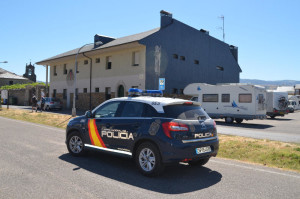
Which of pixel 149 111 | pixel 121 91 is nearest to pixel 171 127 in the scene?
pixel 149 111

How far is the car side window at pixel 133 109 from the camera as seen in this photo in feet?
19.8

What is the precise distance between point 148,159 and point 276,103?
24.4m

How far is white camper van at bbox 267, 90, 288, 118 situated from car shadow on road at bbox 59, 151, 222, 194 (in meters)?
21.9

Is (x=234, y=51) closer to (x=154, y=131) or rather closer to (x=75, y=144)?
(x=75, y=144)

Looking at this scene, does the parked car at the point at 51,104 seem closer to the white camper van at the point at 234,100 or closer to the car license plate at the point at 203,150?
the white camper van at the point at 234,100

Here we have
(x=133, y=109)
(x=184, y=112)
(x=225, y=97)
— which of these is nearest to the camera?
(x=184, y=112)

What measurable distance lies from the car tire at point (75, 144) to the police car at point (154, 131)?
45 centimetres

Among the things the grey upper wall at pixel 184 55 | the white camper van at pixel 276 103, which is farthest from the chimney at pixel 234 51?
the white camper van at pixel 276 103

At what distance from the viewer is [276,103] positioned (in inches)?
1040

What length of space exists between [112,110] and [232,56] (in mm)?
36555

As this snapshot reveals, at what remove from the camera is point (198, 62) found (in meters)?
33.3

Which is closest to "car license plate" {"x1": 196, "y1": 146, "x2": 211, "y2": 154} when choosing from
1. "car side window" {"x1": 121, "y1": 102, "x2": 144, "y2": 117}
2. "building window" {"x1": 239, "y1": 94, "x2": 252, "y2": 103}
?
"car side window" {"x1": 121, "y1": 102, "x2": 144, "y2": 117}

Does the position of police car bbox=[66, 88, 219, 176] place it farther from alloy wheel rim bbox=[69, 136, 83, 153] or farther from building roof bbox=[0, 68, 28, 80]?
building roof bbox=[0, 68, 28, 80]

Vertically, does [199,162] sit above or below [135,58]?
below
